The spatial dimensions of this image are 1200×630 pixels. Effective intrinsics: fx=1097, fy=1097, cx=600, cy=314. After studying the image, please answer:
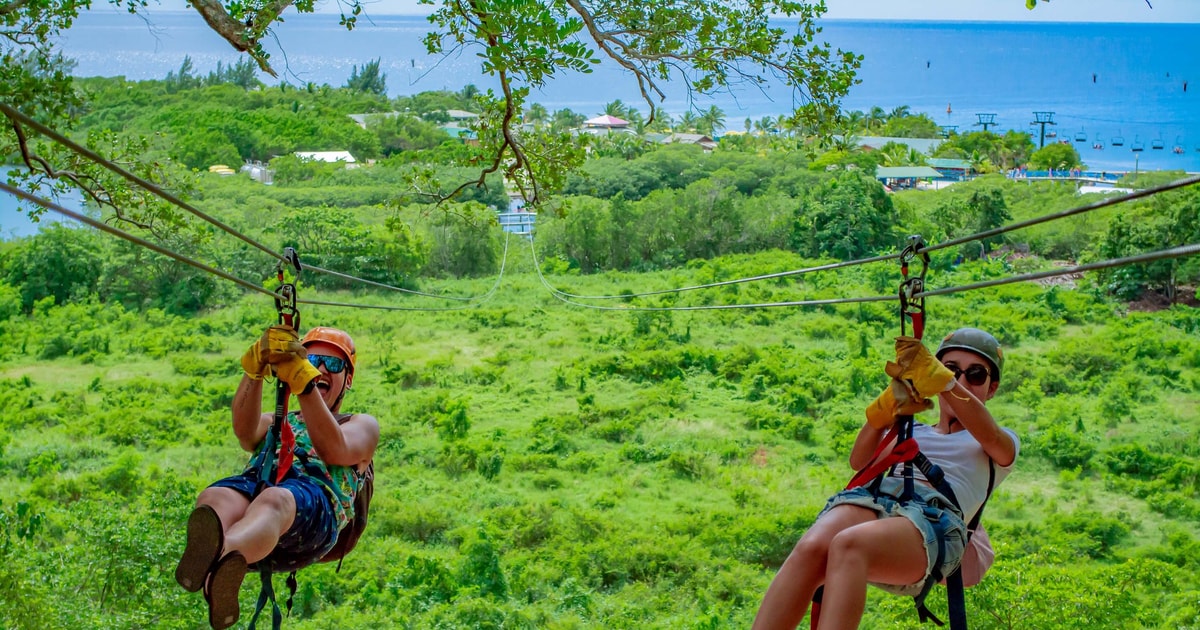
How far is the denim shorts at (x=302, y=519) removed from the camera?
277cm

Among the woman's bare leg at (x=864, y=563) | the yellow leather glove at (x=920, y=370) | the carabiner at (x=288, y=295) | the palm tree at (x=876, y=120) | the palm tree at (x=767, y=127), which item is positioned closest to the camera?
the woman's bare leg at (x=864, y=563)

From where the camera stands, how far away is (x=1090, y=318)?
19.3 m

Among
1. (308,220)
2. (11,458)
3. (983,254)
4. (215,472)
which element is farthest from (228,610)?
(983,254)

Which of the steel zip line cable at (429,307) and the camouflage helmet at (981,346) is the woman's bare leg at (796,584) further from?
the steel zip line cable at (429,307)

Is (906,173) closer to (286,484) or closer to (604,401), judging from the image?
(604,401)

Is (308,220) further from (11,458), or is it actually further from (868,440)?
(868,440)

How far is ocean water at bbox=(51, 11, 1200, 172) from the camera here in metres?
57.8

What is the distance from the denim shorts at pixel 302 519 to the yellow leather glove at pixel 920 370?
4.85 ft

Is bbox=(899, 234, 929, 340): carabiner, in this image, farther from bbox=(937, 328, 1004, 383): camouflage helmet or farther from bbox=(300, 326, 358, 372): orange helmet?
bbox=(300, 326, 358, 372): orange helmet

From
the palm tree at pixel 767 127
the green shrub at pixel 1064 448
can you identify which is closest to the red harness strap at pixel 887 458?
the green shrub at pixel 1064 448

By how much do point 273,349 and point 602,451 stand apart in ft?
40.4

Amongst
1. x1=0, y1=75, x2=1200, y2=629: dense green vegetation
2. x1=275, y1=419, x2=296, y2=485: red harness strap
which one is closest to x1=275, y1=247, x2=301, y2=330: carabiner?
x1=275, y1=419, x2=296, y2=485: red harness strap

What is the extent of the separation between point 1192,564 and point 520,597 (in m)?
6.61

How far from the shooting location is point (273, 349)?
2680mm
